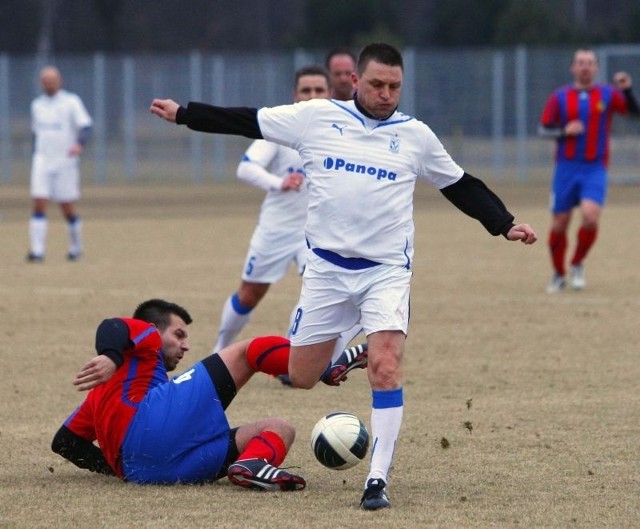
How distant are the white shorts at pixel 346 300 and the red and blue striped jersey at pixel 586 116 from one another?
782 centimetres

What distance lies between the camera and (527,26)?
51.2m

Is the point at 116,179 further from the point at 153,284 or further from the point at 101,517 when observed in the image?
the point at 101,517

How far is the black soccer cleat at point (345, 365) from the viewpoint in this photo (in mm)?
6398

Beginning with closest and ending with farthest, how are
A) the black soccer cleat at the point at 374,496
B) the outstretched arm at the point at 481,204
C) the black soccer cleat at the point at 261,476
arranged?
1. the black soccer cleat at the point at 374,496
2. the black soccer cleat at the point at 261,476
3. the outstretched arm at the point at 481,204

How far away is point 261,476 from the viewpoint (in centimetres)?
591

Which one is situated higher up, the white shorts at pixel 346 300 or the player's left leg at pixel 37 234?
the white shorts at pixel 346 300

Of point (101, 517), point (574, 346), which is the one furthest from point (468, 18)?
point (101, 517)

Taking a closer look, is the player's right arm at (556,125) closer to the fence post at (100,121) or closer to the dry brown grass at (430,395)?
the dry brown grass at (430,395)

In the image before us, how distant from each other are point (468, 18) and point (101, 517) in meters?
53.3

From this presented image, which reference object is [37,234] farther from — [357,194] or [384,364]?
[384,364]

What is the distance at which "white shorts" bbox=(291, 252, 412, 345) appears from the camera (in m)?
5.94

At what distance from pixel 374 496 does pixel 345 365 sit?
956 mm

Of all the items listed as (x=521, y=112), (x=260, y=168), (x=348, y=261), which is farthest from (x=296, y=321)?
(x=521, y=112)

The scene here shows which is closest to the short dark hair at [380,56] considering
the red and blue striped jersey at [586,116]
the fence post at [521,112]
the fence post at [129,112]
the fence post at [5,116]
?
the red and blue striped jersey at [586,116]
